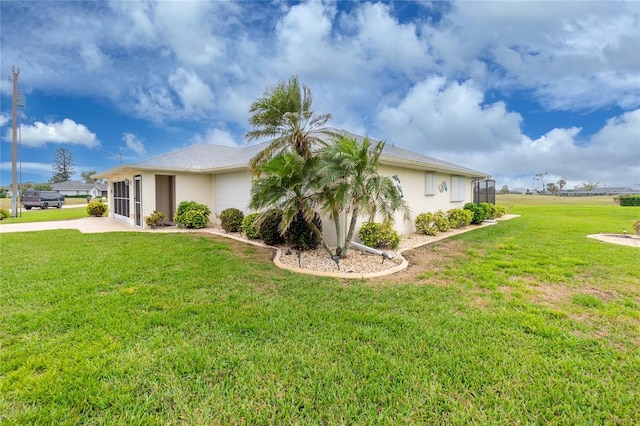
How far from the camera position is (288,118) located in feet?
25.5

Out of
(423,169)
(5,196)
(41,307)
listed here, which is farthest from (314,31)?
(5,196)

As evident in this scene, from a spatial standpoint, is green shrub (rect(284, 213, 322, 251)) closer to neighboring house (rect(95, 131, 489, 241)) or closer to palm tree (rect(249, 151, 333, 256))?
palm tree (rect(249, 151, 333, 256))

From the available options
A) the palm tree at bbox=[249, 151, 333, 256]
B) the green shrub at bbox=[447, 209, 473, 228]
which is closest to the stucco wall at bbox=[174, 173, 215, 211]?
the palm tree at bbox=[249, 151, 333, 256]

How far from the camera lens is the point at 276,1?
32.9 feet

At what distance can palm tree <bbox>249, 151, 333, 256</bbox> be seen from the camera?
6590mm

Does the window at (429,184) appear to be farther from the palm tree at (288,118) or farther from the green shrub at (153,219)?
the green shrub at (153,219)

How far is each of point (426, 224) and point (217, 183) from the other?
10173mm

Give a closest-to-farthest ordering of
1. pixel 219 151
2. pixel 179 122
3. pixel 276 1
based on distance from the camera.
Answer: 1. pixel 276 1
2. pixel 219 151
3. pixel 179 122

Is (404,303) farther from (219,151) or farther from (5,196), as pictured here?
(5,196)

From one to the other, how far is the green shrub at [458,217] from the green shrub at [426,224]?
2087 mm

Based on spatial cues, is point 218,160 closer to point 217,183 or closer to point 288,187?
point 217,183

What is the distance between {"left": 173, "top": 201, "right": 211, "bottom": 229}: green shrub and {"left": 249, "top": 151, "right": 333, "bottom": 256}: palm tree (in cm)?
688

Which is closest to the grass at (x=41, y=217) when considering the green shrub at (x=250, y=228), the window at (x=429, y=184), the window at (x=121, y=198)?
the window at (x=121, y=198)

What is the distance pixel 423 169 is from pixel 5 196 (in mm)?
76275
